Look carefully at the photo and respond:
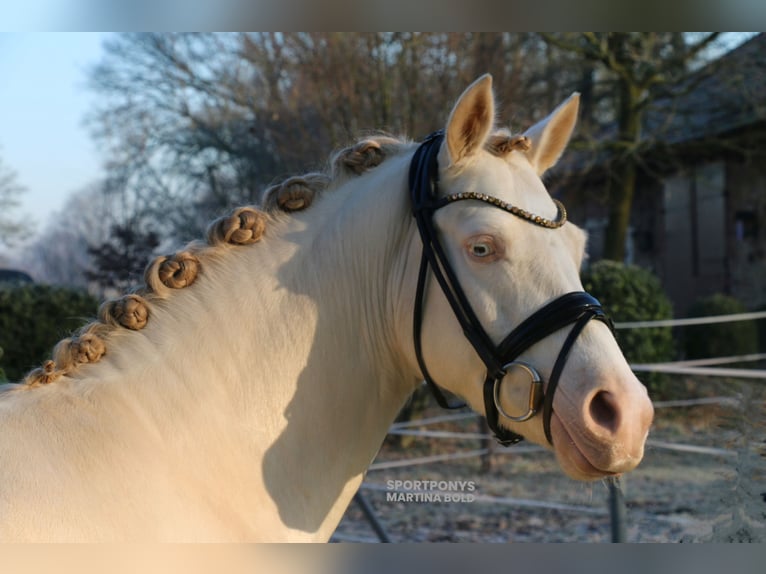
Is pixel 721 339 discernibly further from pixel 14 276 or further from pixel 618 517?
pixel 14 276

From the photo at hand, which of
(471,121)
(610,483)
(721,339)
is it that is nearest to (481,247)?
(471,121)

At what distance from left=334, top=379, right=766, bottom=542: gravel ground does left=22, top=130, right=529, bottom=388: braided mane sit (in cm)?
334

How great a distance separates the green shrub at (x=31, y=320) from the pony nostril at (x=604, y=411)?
22.2ft

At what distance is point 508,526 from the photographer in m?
6.91

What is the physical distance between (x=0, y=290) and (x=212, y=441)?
22.8 ft

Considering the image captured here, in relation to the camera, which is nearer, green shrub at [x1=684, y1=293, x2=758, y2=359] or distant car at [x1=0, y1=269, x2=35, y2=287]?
distant car at [x1=0, y1=269, x2=35, y2=287]

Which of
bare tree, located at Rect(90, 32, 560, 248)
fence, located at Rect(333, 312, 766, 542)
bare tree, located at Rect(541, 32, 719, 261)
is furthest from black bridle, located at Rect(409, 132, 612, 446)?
bare tree, located at Rect(541, 32, 719, 261)

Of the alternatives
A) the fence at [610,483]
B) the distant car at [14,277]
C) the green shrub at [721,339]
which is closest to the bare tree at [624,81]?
the green shrub at [721,339]

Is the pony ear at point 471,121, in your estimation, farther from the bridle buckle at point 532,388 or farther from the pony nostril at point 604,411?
the pony nostril at point 604,411

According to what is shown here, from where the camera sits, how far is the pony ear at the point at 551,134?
2.23m

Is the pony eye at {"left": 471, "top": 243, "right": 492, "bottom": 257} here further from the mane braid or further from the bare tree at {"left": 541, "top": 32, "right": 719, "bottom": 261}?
the bare tree at {"left": 541, "top": 32, "right": 719, "bottom": 261}

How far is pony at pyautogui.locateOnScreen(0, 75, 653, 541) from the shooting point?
1755 millimetres
